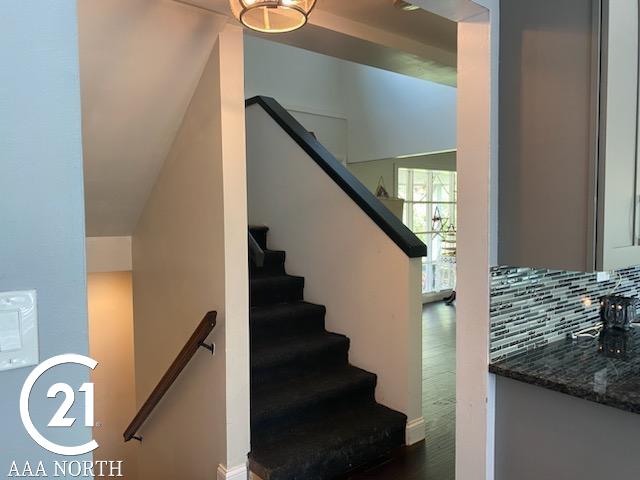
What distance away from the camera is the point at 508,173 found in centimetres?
157

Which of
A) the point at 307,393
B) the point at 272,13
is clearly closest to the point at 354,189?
the point at 307,393

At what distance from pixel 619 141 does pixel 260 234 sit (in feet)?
9.62

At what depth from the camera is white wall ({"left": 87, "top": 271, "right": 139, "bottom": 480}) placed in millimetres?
4344

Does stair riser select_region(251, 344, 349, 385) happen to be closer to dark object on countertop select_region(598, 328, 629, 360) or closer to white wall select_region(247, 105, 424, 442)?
white wall select_region(247, 105, 424, 442)

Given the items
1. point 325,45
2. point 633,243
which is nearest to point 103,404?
point 325,45

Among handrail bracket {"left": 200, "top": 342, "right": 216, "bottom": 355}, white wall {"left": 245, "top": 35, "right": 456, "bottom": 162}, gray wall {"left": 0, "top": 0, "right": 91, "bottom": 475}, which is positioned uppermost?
white wall {"left": 245, "top": 35, "right": 456, "bottom": 162}

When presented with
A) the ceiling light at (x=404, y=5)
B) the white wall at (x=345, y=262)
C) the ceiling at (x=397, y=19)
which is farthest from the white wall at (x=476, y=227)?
the white wall at (x=345, y=262)

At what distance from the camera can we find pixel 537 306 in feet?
5.68

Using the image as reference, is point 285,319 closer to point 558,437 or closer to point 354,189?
point 354,189

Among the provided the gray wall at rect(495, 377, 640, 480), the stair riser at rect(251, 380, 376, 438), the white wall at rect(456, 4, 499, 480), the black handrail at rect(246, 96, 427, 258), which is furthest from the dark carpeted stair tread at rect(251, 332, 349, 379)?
the gray wall at rect(495, 377, 640, 480)

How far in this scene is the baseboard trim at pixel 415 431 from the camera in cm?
281

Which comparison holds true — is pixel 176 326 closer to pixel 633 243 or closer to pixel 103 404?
pixel 103 404

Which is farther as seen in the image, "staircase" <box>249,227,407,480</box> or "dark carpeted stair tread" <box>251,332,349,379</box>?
"dark carpeted stair tread" <box>251,332,349,379</box>

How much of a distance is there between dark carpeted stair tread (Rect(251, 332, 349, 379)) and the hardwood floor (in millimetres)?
715
